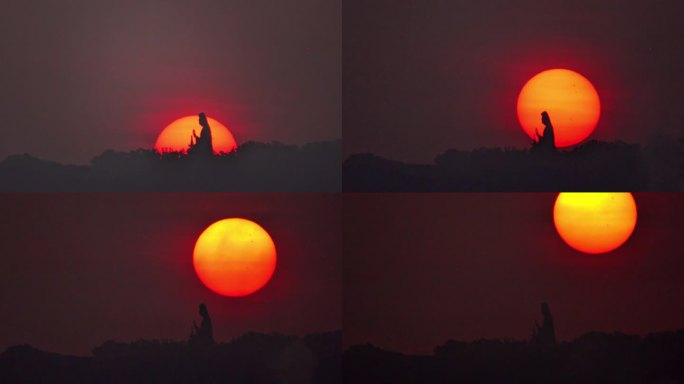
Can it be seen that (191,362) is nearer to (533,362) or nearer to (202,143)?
(202,143)

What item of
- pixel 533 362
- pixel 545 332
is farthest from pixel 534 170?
pixel 533 362

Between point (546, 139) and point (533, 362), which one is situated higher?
point (546, 139)

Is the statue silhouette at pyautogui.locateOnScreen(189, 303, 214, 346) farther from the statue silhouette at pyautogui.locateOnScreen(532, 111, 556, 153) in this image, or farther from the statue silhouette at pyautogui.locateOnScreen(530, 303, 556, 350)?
the statue silhouette at pyautogui.locateOnScreen(532, 111, 556, 153)

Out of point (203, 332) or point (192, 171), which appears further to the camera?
point (192, 171)

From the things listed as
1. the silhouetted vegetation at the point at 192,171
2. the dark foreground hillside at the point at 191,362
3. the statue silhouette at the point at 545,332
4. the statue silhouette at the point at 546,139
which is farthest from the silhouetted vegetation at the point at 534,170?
the dark foreground hillside at the point at 191,362

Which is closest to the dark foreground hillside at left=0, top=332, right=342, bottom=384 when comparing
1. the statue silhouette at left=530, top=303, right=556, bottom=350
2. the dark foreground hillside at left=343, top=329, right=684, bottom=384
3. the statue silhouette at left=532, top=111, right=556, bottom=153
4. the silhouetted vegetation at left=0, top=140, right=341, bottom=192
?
the dark foreground hillside at left=343, top=329, right=684, bottom=384

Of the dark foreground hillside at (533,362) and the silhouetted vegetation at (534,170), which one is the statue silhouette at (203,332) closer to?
the dark foreground hillside at (533,362)

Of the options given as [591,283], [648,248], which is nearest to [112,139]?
Answer: [591,283]
